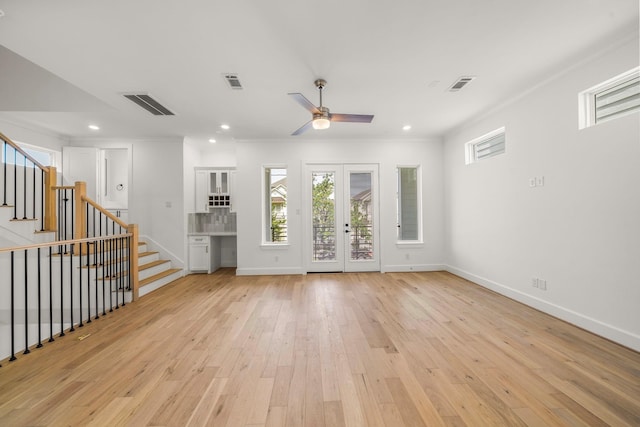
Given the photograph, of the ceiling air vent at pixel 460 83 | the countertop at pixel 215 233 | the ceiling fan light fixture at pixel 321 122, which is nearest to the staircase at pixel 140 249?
the countertop at pixel 215 233

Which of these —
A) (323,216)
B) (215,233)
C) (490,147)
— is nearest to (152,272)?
(215,233)

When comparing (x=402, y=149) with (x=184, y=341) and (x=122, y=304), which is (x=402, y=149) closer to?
(x=184, y=341)

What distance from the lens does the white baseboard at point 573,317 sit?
2.38m

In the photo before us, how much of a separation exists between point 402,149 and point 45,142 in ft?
23.4

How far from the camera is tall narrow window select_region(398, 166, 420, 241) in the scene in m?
5.63

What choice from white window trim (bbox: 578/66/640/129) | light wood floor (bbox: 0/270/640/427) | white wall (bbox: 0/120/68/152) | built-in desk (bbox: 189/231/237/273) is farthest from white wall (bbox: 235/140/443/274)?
white wall (bbox: 0/120/68/152)

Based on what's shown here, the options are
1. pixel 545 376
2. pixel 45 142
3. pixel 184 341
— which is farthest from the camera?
pixel 45 142

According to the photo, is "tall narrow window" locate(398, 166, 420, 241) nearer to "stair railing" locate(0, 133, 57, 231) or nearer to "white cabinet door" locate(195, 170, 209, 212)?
"white cabinet door" locate(195, 170, 209, 212)

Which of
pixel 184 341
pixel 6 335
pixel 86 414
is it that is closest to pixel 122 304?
pixel 6 335

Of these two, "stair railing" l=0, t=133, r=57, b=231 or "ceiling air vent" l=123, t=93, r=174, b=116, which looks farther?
"stair railing" l=0, t=133, r=57, b=231

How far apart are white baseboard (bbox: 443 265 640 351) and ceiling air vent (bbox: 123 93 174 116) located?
5.84 meters

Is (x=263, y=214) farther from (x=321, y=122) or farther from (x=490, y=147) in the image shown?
(x=490, y=147)

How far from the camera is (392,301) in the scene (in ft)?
12.1

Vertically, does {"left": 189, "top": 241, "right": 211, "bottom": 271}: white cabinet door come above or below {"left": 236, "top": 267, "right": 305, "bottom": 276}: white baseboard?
above
